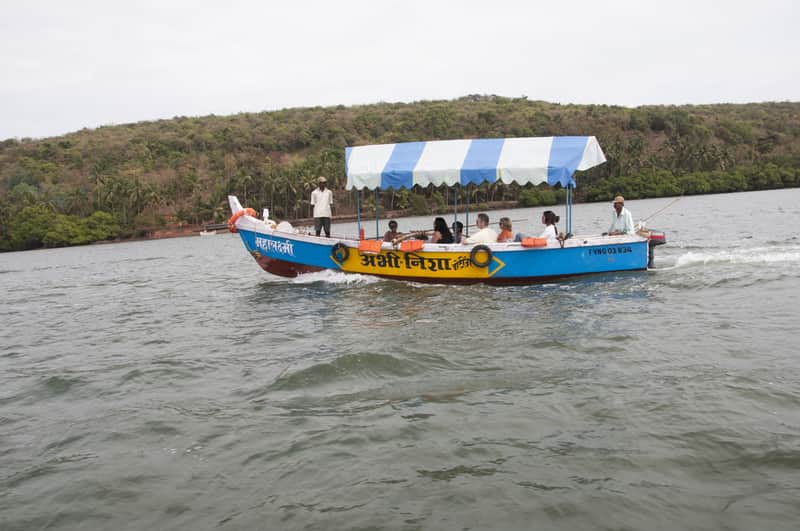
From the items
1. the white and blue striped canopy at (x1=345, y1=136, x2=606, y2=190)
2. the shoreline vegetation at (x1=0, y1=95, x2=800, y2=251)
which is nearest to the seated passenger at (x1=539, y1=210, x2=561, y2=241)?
the white and blue striped canopy at (x1=345, y1=136, x2=606, y2=190)

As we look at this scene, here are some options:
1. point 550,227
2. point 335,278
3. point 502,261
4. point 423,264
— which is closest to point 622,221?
point 550,227

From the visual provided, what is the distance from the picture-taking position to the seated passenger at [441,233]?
13.4 meters

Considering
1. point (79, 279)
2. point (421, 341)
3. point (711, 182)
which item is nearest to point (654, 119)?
point (711, 182)

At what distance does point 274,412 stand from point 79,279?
20.6 meters

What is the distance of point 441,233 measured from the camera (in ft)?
44.7

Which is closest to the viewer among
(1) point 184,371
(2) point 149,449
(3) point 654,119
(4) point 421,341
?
(2) point 149,449

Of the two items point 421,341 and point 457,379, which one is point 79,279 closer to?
point 421,341

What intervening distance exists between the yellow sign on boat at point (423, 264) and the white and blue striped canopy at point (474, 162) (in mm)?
1490

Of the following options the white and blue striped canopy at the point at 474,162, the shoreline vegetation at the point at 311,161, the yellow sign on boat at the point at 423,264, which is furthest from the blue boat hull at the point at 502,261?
the shoreline vegetation at the point at 311,161

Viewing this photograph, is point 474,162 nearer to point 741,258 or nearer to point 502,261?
point 502,261

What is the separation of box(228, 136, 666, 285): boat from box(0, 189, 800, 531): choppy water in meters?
1.11

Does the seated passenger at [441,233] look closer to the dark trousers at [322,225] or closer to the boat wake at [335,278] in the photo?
the boat wake at [335,278]

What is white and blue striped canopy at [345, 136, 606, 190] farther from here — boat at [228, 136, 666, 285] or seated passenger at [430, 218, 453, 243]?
seated passenger at [430, 218, 453, 243]

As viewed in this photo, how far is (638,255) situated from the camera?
42.0 feet
